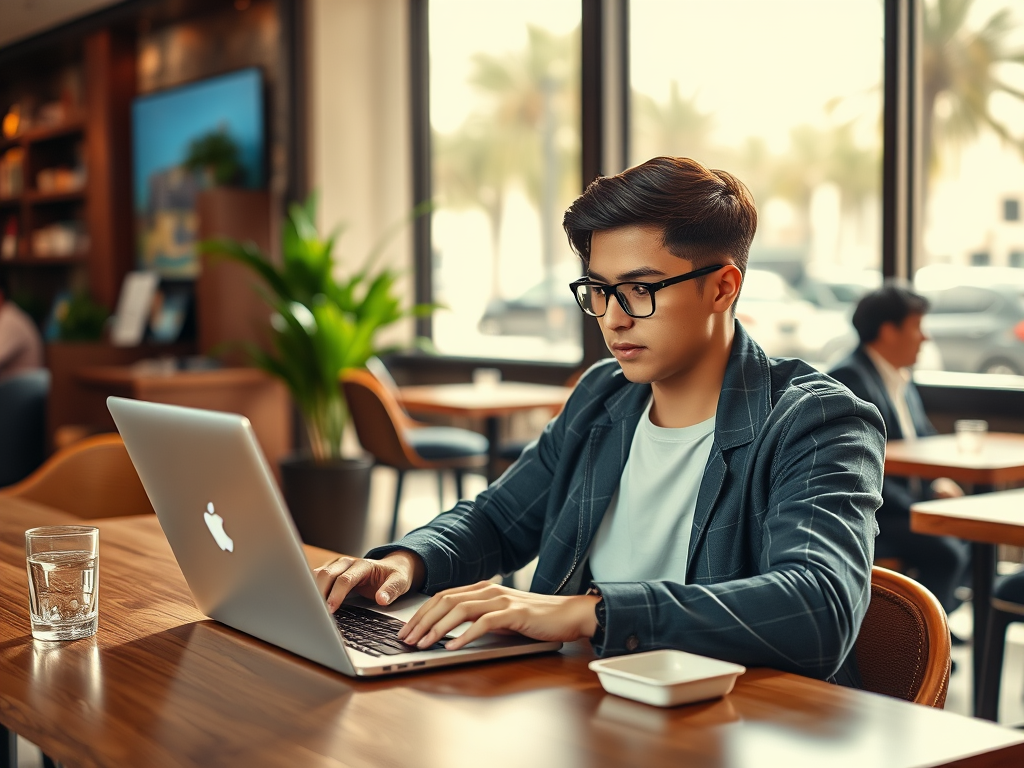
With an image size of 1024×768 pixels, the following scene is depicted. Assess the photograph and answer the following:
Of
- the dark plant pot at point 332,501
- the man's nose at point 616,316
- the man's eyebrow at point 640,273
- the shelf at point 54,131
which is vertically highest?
the shelf at point 54,131

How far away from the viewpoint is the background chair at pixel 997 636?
2.69 metres

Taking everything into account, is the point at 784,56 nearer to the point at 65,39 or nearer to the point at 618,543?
the point at 618,543

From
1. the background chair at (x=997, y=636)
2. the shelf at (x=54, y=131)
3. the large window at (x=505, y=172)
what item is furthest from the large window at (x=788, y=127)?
the shelf at (x=54, y=131)

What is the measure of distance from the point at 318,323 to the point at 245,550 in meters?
4.09

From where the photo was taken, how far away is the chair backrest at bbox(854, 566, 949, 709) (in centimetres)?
129

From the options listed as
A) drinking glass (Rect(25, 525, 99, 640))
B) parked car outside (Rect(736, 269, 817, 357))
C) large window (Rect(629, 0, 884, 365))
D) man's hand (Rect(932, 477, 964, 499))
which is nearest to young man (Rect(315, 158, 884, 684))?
drinking glass (Rect(25, 525, 99, 640))

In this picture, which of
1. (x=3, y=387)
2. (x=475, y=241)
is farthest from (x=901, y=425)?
(x=3, y=387)

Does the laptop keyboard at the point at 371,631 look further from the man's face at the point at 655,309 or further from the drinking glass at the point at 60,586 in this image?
the man's face at the point at 655,309

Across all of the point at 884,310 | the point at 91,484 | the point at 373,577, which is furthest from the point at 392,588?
the point at 884,310

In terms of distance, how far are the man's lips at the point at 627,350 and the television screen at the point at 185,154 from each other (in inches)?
232

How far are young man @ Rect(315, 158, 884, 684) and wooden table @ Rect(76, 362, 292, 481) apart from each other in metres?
4.62

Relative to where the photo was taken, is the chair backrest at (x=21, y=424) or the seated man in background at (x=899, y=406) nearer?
the seated man in background at (x=899, y=406)

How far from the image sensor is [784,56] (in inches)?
204

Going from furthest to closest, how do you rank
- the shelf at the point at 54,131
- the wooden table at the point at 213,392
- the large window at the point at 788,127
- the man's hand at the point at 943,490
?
1. the shelf at the point at 54,131
2. the wooden table at the point at 213,392
3. the large window at the point at 788,127
4. the man's hand at the point at 943,490
